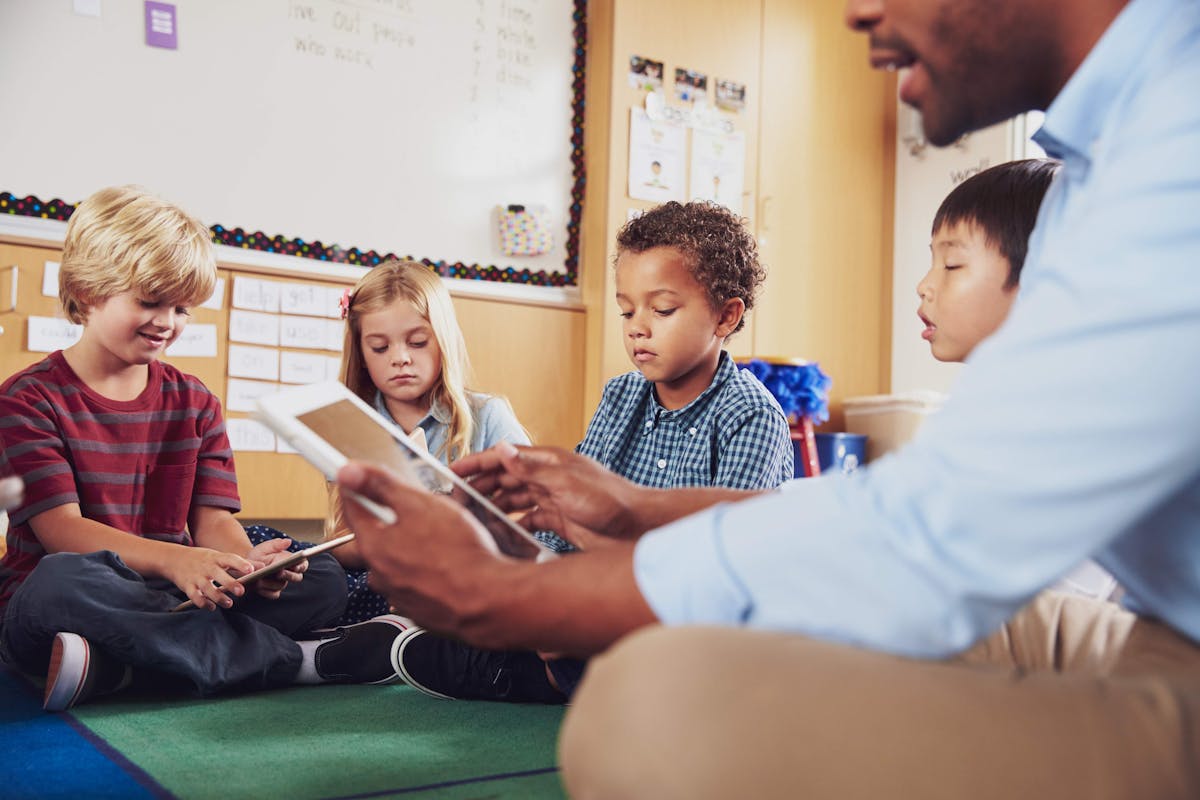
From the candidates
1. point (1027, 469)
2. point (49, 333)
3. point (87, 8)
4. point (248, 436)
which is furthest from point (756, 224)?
point (1027, 469)

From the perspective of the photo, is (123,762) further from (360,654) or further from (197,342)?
(197,342)

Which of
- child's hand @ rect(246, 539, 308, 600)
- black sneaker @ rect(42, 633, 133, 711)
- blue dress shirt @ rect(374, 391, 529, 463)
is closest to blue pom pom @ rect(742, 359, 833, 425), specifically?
blue dress shirt @ rect(374, 391, 529, 463)

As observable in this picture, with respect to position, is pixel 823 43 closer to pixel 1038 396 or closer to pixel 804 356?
pixel 804 356

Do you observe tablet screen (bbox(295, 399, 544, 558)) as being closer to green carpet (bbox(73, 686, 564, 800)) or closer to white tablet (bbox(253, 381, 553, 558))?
white tablet (bbox(253, 381, 553, 558))

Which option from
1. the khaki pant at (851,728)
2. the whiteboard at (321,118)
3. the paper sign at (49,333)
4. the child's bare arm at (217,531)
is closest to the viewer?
the khaki pant at (851,728)

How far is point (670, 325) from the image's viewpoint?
1.67 m

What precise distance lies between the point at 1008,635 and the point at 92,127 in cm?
242

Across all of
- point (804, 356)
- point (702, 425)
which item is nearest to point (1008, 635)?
point (702, 425)

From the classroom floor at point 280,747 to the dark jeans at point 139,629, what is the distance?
4 centimetres

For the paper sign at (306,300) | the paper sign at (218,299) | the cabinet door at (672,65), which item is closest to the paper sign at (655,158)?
the cabinet door at (672,65)

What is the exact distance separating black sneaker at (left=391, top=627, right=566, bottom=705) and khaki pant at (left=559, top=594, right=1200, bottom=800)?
0.83 m

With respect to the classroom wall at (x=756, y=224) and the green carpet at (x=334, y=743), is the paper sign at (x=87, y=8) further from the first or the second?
the green carpet at (x=334, y=743)

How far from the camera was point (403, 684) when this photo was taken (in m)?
1.47

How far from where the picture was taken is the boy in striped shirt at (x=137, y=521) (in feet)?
4.18
